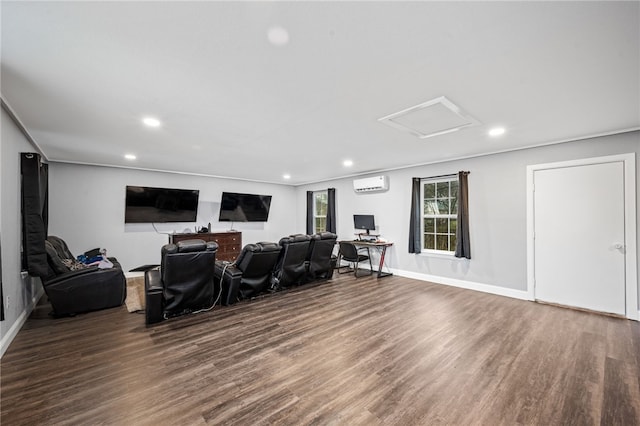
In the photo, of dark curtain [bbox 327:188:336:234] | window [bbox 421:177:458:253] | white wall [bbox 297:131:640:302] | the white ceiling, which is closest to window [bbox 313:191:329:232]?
dark curtain [bbox 327:188:336:234]

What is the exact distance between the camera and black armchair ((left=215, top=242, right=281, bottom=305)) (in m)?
3.85

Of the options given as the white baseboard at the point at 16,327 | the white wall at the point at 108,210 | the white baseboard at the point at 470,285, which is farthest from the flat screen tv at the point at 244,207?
the white baseboard at the point at 470,285

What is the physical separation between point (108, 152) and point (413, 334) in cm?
555

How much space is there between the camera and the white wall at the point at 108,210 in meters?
5.24

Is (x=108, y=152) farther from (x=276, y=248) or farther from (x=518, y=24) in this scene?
(x=518, y=24)

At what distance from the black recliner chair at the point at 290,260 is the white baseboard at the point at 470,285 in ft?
8.29

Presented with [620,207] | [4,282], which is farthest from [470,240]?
[4,282]

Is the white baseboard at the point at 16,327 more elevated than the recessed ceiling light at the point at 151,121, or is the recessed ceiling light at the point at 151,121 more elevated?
the recessed ceiling light at the point at 151,121

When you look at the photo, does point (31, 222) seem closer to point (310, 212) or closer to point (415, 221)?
point (415, 221)

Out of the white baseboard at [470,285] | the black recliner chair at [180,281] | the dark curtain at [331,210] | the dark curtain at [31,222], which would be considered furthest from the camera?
the dark curtain at [331,210]

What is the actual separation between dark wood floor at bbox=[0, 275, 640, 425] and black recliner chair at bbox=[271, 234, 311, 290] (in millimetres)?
891

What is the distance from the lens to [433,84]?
86.1 inches

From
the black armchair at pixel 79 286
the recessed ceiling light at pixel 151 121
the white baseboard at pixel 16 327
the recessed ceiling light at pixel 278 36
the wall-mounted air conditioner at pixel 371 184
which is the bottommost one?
the white baseboard at pixel 16 327

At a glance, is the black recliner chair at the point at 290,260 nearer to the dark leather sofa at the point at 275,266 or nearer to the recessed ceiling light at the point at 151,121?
the dark leather sofa at the point at 275,266
